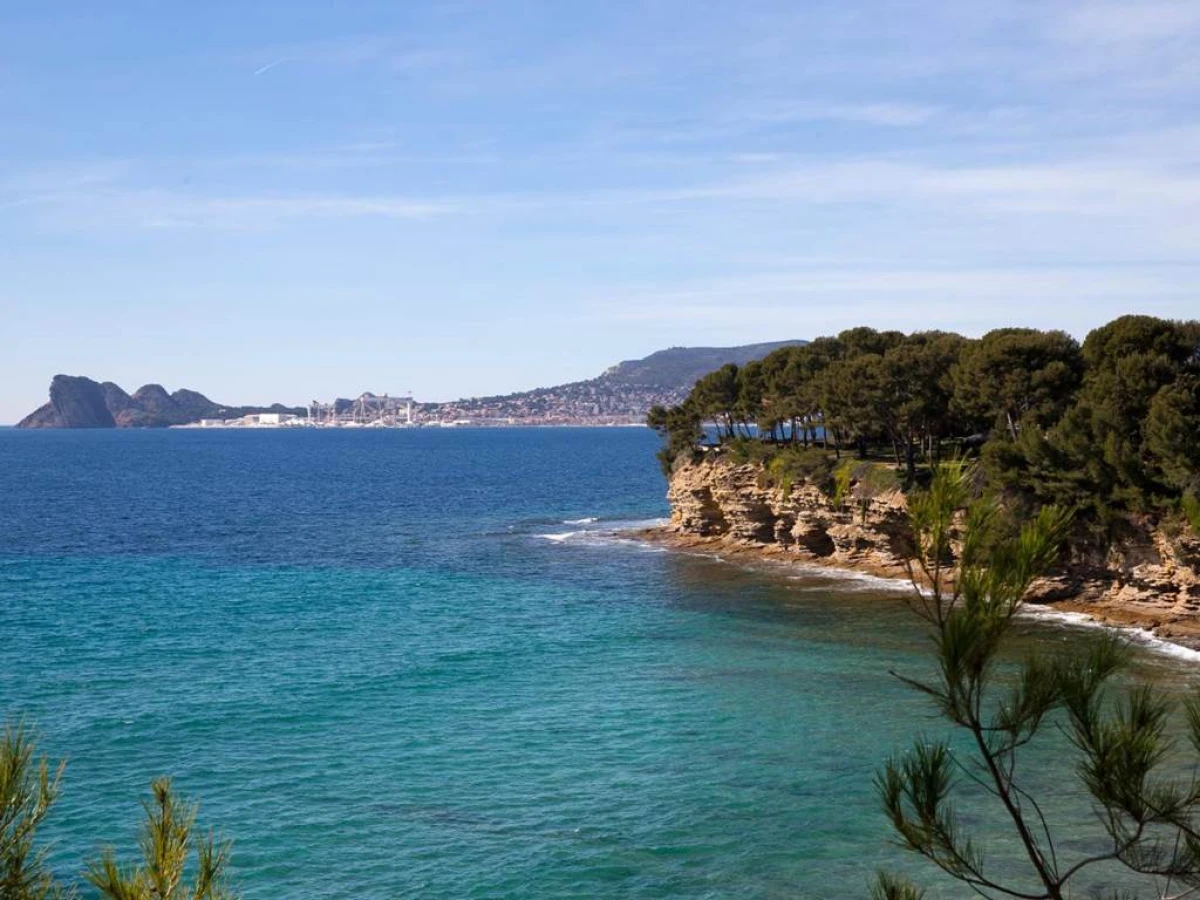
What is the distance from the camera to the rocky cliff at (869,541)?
43.2 metres

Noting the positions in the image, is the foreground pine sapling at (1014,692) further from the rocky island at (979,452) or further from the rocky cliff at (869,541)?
the rocky island at (979,452)

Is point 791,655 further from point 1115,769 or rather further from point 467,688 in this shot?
point 1115,769

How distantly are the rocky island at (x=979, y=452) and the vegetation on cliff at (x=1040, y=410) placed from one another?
9 cm

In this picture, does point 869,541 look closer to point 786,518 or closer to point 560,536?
point 786,518

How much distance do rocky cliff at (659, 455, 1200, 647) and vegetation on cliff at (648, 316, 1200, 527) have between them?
6.22 feet

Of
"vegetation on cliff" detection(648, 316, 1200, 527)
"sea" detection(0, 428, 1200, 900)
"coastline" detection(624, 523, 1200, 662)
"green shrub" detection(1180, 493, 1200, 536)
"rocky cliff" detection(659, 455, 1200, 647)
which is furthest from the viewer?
"vegetation on cliff" detection(648, 316, 1200, 527)

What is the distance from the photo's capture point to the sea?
76.8 ft

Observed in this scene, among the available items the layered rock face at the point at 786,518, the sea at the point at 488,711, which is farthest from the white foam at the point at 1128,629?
the layered rock face at the point at 786,518

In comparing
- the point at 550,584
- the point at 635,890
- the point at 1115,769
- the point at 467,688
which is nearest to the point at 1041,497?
the point at 550,584

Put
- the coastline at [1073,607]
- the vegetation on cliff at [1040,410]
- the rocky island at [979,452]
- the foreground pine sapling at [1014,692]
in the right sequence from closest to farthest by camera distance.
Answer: the foreground pine sapling at [1014,692] < the coastline at [1073,607] < the rocky island at [979,452] < the vegetation on cliff at [1040,410]

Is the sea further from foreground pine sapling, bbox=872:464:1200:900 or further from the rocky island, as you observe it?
foreground pine sapling, bbox=872:464:1200:900

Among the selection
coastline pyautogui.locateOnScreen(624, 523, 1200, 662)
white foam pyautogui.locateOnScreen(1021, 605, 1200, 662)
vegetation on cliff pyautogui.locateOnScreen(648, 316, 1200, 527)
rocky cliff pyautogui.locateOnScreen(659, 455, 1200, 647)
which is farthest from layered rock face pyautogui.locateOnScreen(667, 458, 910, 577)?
white foam pyautogui.locateOnScreen(1021, 605, 1200, 662)

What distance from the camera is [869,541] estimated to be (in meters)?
60.0

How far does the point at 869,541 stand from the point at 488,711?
3179 centimetres
